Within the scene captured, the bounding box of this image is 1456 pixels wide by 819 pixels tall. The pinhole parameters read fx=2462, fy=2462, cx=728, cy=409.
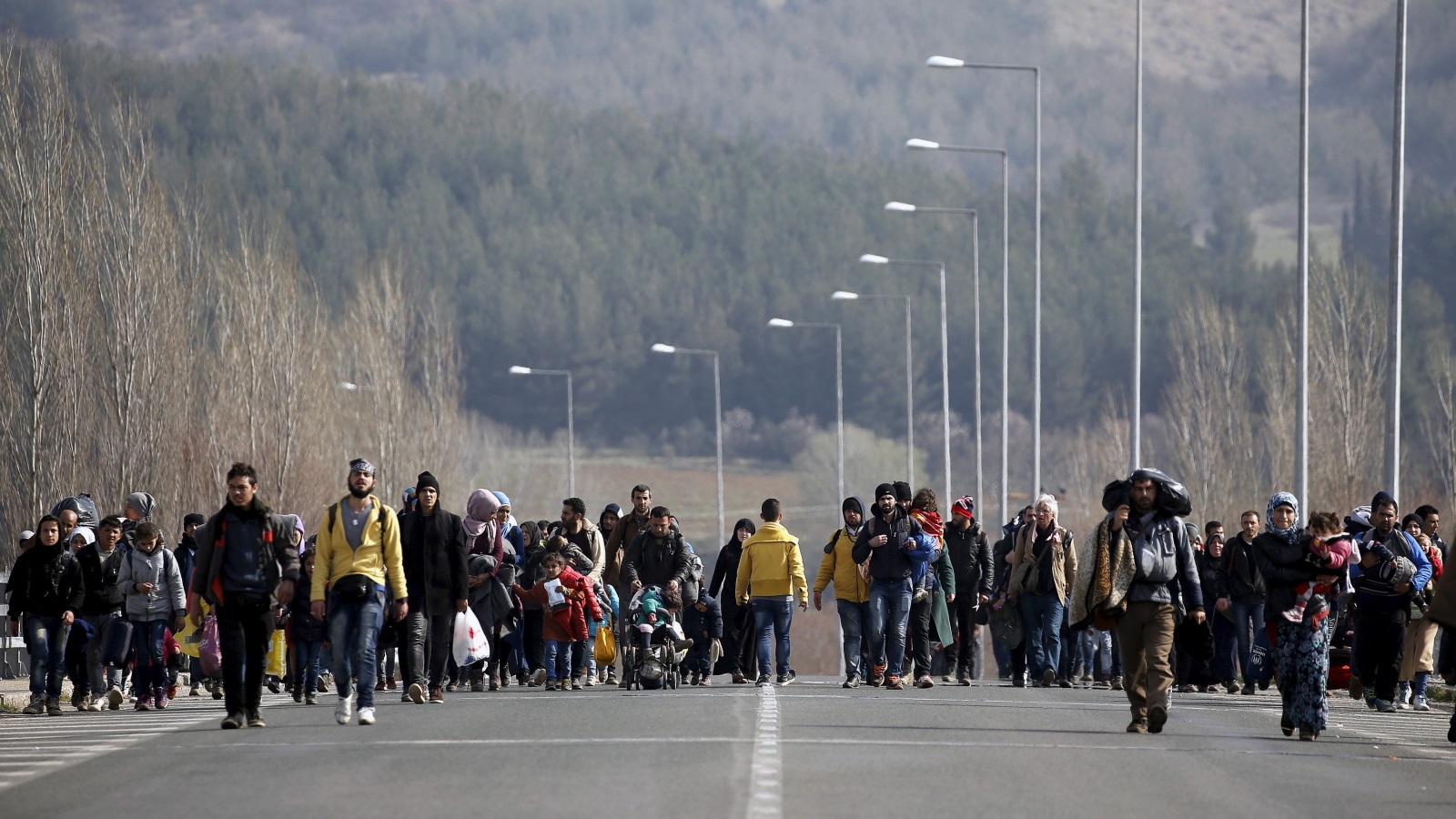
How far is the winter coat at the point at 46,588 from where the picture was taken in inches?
760

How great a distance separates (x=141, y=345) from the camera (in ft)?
148

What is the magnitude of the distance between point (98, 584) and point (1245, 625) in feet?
34.3

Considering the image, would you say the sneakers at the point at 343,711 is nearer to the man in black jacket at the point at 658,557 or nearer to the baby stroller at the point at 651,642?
the baby stroller at the point at 651,642

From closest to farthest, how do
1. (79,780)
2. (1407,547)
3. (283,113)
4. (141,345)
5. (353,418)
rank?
1. (79,780)
2. (1407,547)
3. (141,345)
4. (353,418)
5. (283,113)

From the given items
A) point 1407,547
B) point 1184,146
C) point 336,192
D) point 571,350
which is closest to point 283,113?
point 336,192

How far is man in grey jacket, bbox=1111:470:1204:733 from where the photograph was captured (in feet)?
53.6

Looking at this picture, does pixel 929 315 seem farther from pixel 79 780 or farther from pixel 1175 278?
pixel 79 780

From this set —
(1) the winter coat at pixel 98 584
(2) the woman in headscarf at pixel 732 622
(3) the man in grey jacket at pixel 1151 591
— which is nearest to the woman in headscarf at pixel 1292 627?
(3) the man in grey jacket at pixel 1151 591

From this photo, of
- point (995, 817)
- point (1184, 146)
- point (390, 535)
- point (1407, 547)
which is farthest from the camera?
point (1184, 146)

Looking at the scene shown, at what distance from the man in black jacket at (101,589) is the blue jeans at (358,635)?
3435 millimetres

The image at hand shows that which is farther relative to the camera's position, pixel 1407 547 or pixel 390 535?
pixel 1407 547

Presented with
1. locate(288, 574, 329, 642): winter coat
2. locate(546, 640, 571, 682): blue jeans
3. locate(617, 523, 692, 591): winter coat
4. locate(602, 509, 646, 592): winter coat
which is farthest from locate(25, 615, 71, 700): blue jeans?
locate(602, 509, 646, 592): winter coat

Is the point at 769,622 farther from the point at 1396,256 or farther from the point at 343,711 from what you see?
the point at 1396,256

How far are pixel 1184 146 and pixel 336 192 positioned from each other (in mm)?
74647
